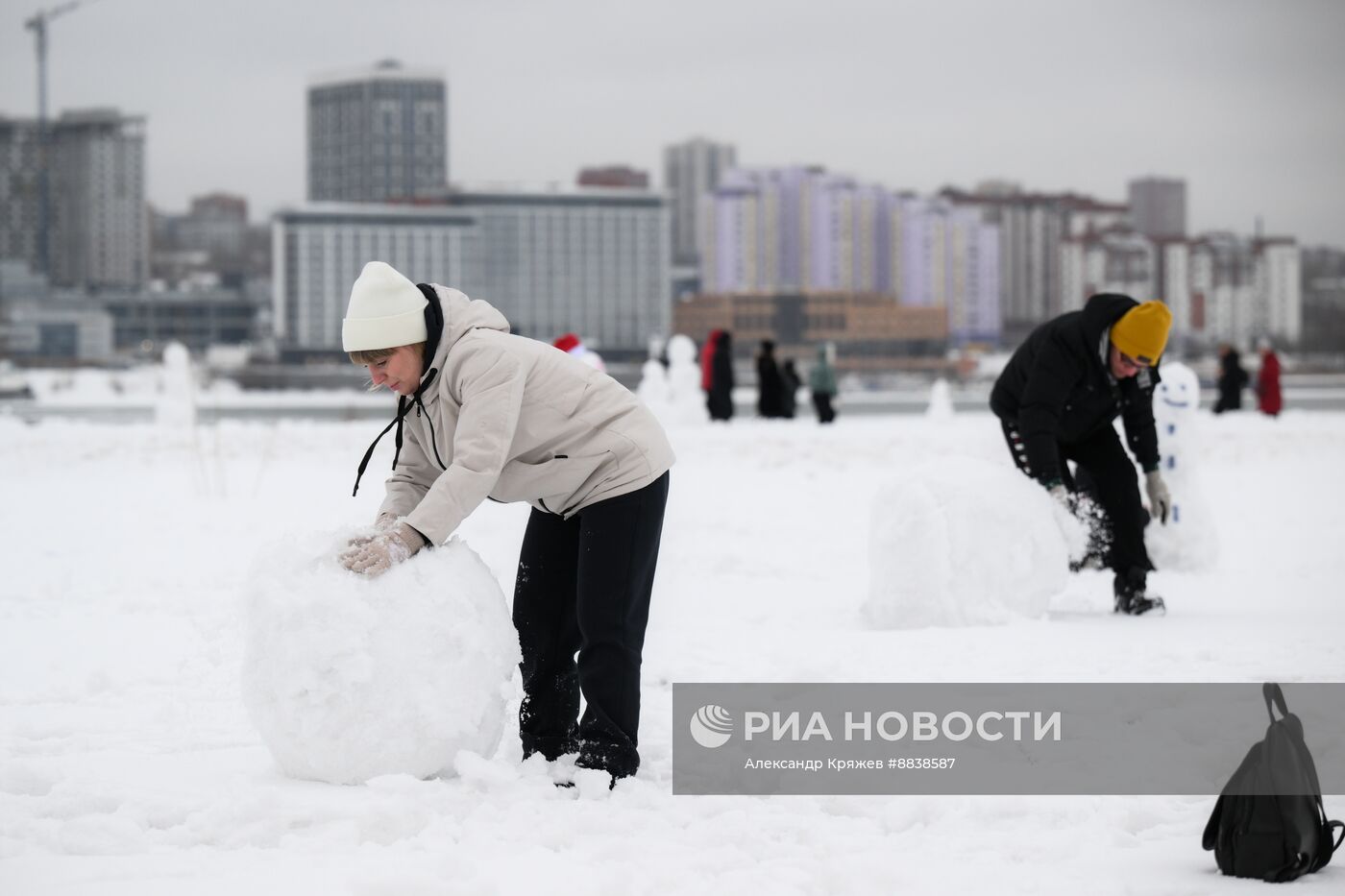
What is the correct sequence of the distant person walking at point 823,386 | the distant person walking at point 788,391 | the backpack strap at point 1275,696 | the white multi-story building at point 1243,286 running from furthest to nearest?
the white multi-story building at point 1243,286, the distant person walking at point 788,391, the distant person walking at point 823,386, the backpack strap at point 1275,696

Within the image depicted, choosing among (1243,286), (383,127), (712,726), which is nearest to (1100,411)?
(712,726)

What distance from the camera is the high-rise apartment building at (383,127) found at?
611 ft

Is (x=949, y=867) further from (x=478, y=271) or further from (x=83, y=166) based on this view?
(x=83, y=166)

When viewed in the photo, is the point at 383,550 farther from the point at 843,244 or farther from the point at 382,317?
the point at 843,244

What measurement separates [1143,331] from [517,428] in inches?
123

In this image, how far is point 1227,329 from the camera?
17625 centimetres

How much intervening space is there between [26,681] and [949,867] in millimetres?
3477

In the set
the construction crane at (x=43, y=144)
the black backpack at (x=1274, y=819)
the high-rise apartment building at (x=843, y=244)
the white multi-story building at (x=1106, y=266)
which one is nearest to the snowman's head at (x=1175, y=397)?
the black backpack at (x=1274, y=819)

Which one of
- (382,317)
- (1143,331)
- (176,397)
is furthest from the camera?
(176,397)

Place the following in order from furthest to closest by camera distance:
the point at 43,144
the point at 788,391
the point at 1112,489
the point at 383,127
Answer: the point at 383,127 < the point at 43,144 < the point at 788,391 < the point at 1112,489

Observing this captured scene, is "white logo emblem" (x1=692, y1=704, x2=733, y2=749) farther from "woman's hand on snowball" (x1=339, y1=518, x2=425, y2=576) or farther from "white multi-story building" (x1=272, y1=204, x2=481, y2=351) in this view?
"white multi-story building" (x1=272, y1=204, x2=481, y2=351)

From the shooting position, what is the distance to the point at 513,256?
141125 millimetres

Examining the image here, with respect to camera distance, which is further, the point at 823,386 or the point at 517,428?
the point at 823,386

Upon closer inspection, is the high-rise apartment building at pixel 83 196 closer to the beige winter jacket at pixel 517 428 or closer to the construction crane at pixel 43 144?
the construction crane at pixel 43 144
